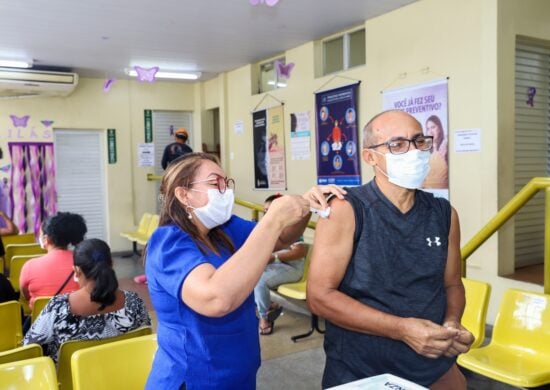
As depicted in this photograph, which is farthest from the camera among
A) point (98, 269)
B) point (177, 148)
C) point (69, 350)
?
point (177, 148)

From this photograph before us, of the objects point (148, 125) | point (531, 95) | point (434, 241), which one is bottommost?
point (434, 241)

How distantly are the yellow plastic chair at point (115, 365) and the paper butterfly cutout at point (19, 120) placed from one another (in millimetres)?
6906

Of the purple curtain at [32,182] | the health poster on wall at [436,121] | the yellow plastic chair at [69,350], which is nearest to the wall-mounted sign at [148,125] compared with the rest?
the purple curtain at [32,182]

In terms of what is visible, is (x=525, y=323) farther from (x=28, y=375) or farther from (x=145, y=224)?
(x=145, y=224)

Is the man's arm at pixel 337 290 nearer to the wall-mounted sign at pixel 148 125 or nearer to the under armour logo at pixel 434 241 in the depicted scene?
the under armour logo at pixel 434 241

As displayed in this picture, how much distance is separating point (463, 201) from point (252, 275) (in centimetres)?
381

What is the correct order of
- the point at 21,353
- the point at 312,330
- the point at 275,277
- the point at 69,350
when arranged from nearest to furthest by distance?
the point at 21,353, the point at 69,350, the point at 312,330, the point at 275,277

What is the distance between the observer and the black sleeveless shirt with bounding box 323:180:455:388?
1.51 meters

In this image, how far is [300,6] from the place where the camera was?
496 cm

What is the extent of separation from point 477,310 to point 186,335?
7.00 ft

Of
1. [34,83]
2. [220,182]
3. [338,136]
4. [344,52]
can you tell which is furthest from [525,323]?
[34,83]

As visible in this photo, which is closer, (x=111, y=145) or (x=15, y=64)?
(x=15, y=64)

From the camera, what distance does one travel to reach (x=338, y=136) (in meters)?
5.95

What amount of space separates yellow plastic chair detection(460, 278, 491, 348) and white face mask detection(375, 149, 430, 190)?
162cm
